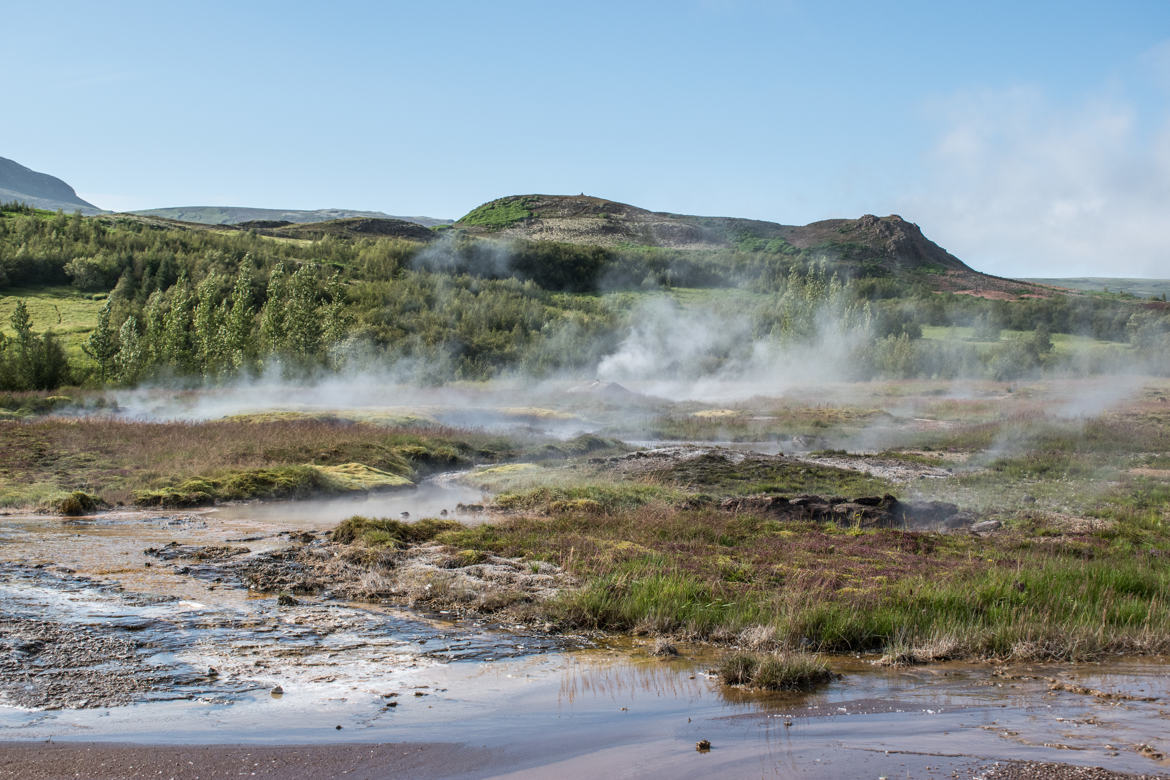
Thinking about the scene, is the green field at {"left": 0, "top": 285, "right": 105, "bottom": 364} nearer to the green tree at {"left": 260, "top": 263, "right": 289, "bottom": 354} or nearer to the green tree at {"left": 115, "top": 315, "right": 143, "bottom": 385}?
the green tree at {"left": 115, "top": 315, "right": 143, "bottom": 385}

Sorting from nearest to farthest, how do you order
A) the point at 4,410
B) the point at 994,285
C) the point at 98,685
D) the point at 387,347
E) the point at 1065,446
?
the point at 98,685 → the point at 1065,446 → the point at 4,410 → the point at 387,347 → the point at 994,285

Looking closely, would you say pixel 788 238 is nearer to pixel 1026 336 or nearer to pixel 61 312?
pixel 1026 336

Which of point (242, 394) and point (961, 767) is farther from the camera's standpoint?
point (242, 394)

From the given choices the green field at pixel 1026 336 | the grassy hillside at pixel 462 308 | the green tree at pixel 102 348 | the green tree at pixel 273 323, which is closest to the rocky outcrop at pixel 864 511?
the grassy hillside at pixel 462 308

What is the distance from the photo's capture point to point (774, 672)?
29.5 ft

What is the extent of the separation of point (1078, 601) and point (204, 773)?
11.6 meters

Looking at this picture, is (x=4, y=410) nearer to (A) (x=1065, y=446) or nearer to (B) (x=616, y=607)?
(B) (x=616, y=607)

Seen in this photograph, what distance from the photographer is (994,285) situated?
139125mm

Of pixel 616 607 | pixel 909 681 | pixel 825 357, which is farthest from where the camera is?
pixel 825 357

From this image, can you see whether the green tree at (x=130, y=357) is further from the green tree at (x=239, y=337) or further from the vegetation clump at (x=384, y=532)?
the vegetation clump at (x=384, y=532)

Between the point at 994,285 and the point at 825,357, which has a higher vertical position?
the point at 994,285

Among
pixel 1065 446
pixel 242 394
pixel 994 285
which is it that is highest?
pixel 994 285

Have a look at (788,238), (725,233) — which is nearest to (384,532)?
(788,238)

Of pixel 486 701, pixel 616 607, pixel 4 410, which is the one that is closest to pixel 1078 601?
pixel 616 607
